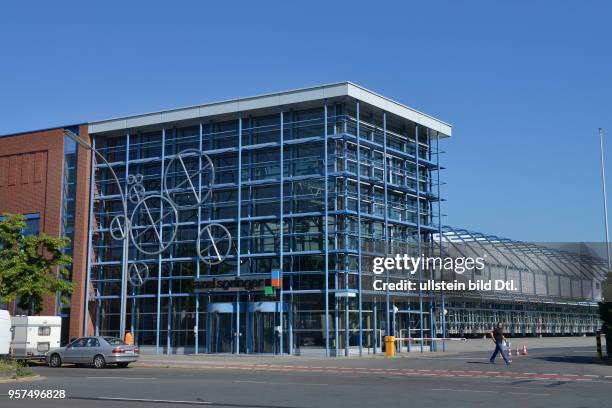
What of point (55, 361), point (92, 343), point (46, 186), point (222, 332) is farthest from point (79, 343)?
point (46, 186)

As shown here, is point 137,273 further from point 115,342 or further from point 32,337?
point 115,342

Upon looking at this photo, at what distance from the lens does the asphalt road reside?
16.8 metres

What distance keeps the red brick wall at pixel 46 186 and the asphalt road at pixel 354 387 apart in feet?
63.0

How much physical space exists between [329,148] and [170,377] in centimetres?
1911

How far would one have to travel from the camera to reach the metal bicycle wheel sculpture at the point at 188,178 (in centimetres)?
4478

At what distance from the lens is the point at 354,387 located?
21.0 meters

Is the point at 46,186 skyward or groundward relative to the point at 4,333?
skyward

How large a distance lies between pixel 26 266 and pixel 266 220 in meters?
13.5

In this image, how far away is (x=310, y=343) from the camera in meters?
40.7

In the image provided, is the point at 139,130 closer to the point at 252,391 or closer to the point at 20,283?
the point at 20,283

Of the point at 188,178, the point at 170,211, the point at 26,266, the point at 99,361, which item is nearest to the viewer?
the point at 99,361

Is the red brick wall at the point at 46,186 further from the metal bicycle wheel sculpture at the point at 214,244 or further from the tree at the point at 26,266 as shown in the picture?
the metal bicycle wheel sculpture at the point at 214,244

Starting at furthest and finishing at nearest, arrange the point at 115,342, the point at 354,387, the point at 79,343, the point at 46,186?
the point at 46,186, the point at 79,343, the point at 115,342, the point at 354,387

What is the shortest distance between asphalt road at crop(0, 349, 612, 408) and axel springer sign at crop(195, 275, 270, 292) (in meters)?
9.81
